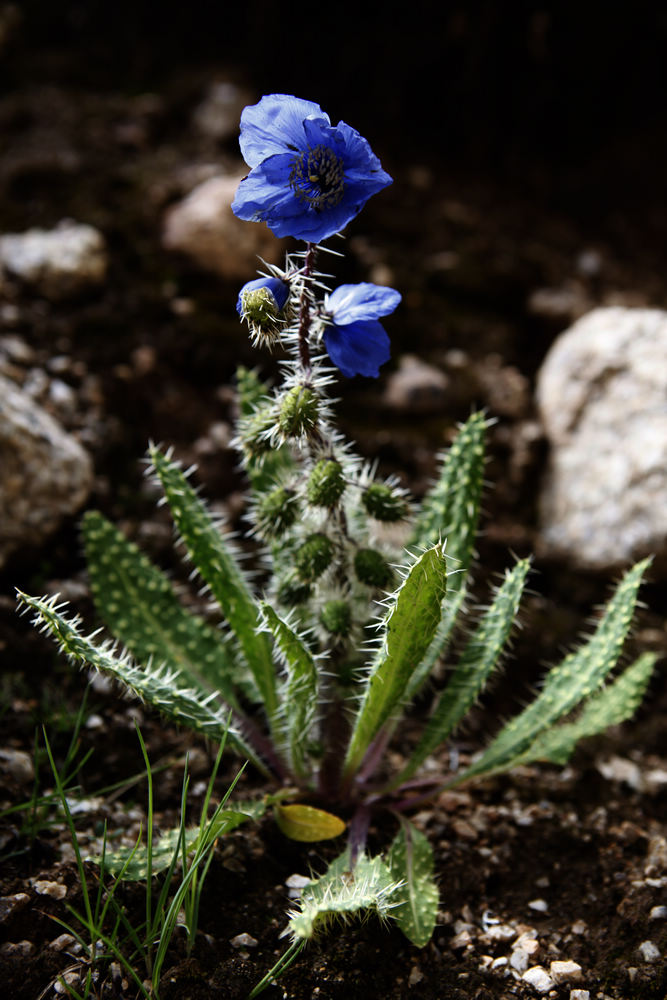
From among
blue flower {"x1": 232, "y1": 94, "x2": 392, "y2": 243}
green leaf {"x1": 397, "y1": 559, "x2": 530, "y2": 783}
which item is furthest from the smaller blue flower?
green leaf {"x1": 397, "y1": 559, "x2": 530, "y2": 783}

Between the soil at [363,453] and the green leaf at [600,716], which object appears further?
the green leaf at [600,716]

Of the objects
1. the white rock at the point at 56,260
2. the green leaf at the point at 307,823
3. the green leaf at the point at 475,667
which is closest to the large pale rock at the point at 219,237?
→ the white rock at the point at 56,260

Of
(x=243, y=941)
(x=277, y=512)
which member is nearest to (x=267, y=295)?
(x=277, y=512)

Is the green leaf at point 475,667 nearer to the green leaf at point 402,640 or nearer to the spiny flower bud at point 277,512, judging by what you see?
the green leaf at point 402,640

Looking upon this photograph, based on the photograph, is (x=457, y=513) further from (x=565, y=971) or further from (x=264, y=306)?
(x=565, y=971)

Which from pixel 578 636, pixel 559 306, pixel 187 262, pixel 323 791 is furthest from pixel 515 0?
pixel 323 791

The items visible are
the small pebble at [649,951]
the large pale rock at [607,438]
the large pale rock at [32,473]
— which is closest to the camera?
the small pebble at [649,951]
